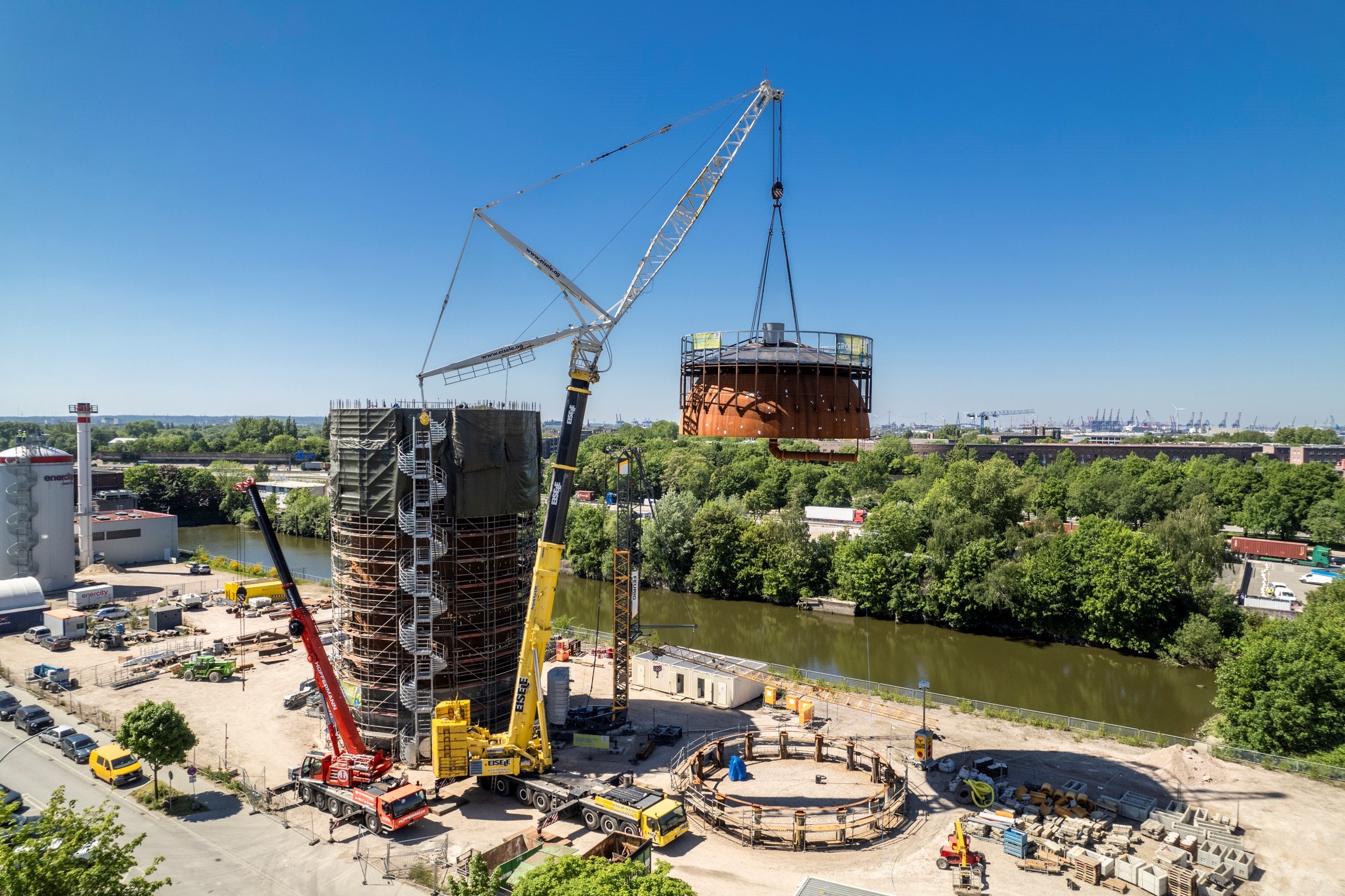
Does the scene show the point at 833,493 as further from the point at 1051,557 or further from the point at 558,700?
the point at 558,700

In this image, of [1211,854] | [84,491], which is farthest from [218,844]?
[84,491]

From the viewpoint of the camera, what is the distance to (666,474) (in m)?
104

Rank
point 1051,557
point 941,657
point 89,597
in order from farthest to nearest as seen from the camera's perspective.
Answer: point 89,597, point 1051,557, point 941,657

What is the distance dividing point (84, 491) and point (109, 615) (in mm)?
21981

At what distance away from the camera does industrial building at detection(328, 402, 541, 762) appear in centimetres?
2712


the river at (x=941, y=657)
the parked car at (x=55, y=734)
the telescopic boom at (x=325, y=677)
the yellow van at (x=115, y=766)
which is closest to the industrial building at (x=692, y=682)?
the river at (x=941, y=657)

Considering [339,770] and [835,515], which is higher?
[835,515]

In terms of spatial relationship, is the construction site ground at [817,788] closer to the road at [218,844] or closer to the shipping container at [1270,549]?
the road at [218,844]

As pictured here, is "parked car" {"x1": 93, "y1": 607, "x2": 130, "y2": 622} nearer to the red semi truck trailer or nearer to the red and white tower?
the red and white tower

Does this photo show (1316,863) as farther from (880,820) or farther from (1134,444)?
(1134,444)

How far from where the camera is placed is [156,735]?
23953 millimetres

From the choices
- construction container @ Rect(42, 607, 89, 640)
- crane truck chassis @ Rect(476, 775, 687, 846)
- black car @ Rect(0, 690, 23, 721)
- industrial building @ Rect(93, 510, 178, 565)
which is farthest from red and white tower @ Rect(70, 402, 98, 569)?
crane truck chassis @ Rect(476, 775, 687, 846)

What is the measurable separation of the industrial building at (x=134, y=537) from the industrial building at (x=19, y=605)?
1834 centimetres

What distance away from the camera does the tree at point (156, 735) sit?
78.1 ft
